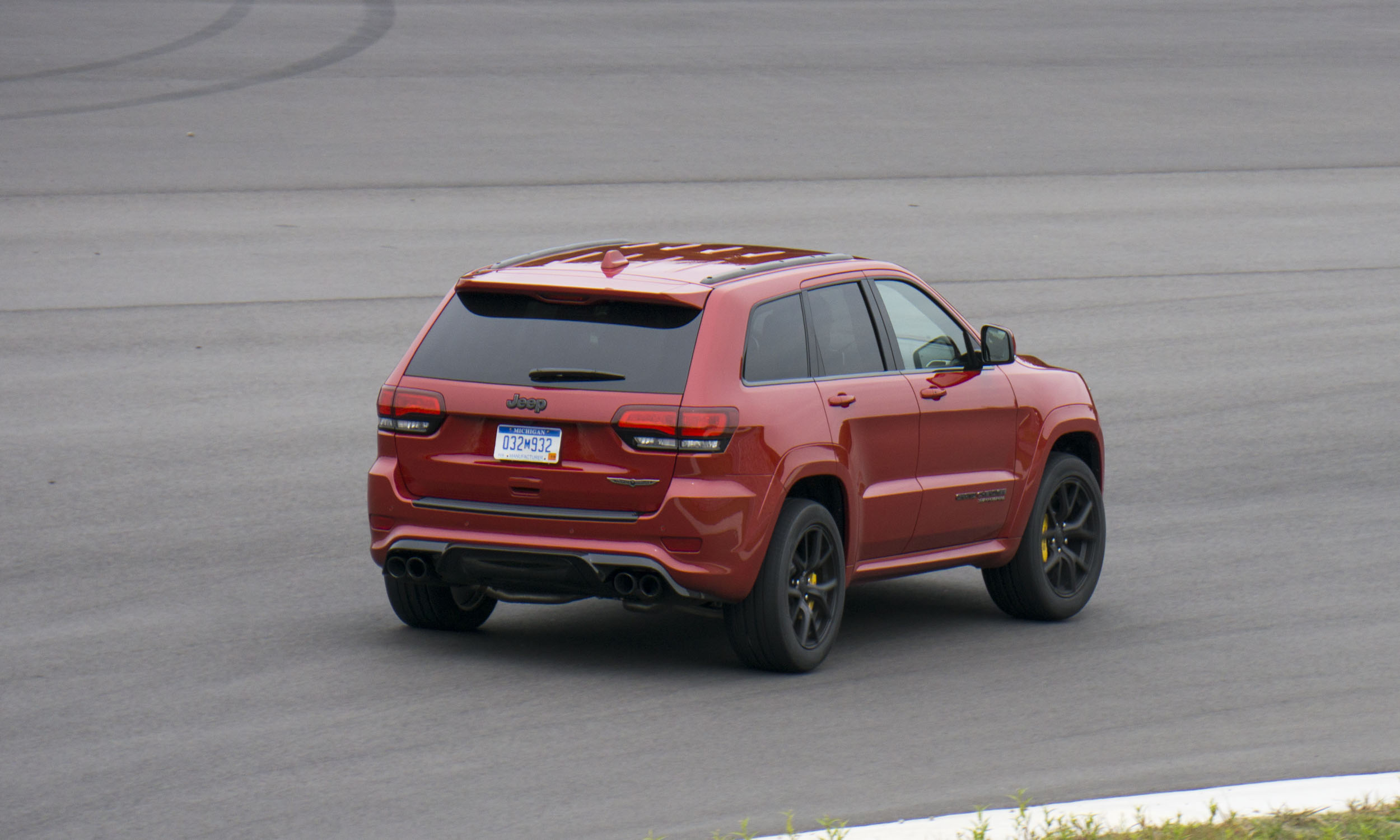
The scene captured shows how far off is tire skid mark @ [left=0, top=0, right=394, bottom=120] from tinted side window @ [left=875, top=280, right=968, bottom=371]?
58.8 feet

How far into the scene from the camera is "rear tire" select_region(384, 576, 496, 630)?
29.0ft

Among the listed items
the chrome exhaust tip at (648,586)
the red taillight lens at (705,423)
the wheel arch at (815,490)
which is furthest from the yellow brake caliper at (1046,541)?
the chrome exhaust tip at (648,586)

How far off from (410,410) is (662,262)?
4.11 feet

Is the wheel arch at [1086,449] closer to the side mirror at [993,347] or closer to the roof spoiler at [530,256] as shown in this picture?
the side mirror at [993,347]

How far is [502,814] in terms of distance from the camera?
630 centimetres

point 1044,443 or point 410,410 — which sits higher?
point 410,410

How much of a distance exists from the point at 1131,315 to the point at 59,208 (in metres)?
10.5

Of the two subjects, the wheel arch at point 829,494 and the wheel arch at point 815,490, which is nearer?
the wheel arch at point 815,490

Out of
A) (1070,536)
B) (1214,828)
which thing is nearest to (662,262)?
(1070,536)

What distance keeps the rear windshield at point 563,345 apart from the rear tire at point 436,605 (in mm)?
1058

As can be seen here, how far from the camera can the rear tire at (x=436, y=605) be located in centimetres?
884

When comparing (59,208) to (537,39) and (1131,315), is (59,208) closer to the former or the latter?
(1131,315)

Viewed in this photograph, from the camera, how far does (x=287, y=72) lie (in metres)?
28.7

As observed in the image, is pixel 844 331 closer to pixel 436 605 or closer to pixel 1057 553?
pixel 1057 553
